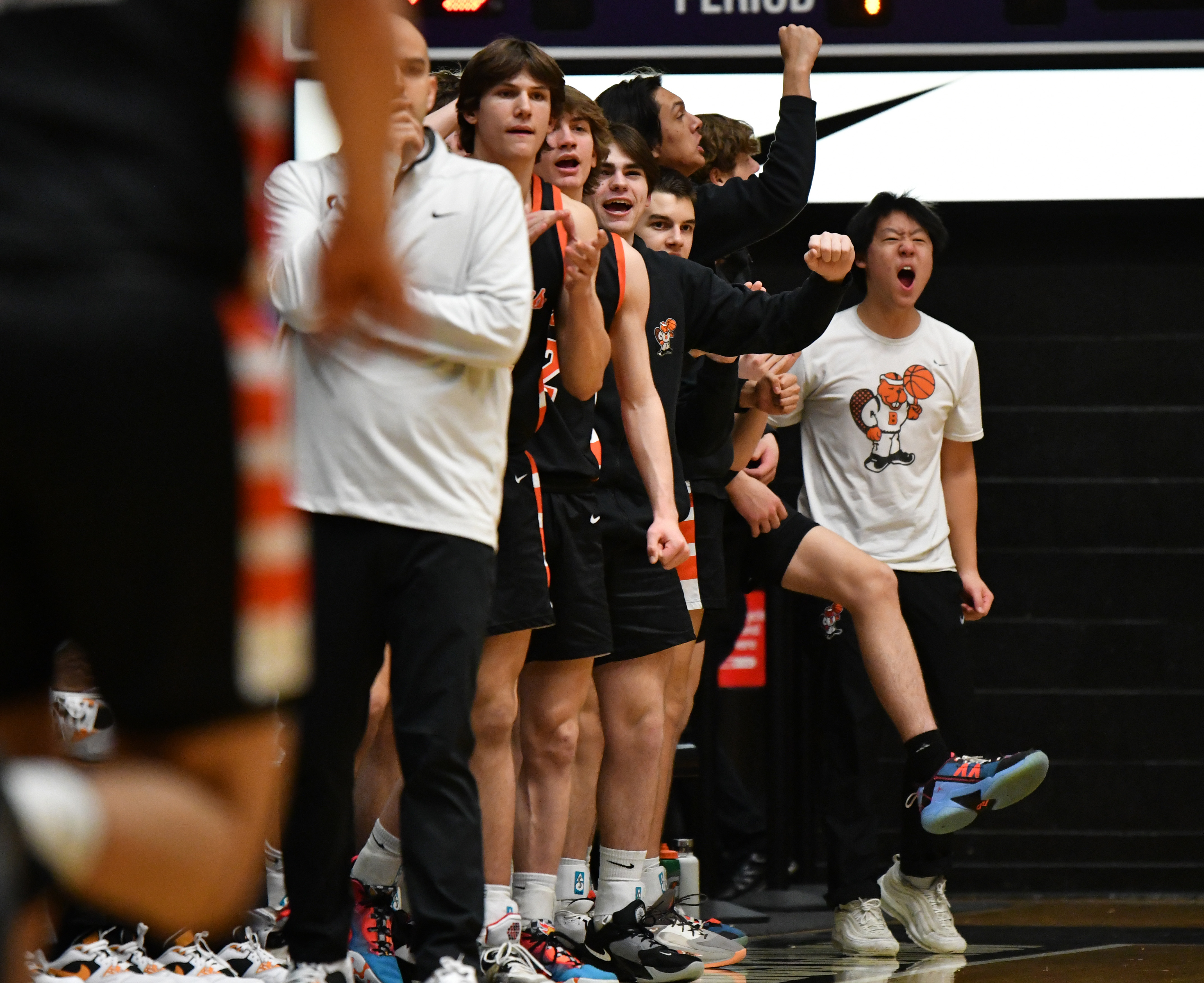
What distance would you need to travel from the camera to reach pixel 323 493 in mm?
2697

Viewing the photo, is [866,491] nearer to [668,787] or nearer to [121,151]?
[668,787]

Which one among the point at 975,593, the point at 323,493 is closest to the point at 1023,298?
the point at 975,593

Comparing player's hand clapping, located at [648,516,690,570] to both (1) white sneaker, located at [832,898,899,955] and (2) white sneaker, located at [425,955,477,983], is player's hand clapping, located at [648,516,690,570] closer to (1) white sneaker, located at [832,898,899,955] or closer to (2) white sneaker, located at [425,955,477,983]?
(2) white sneaker, located at [425,955,477,983]

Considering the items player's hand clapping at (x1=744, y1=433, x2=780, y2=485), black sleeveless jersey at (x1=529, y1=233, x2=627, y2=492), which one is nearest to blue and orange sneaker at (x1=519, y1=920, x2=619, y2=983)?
black sleeveless jersey at (x1=529, y1=233, x2=627, y2=492)

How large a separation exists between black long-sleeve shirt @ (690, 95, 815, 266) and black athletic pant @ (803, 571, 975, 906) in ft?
3.70

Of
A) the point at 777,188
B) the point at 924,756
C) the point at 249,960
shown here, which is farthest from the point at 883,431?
the point at 249,960

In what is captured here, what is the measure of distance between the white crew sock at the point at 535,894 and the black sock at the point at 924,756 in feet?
4.13

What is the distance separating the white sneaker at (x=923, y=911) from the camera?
4.51m

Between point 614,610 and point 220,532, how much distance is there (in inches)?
106

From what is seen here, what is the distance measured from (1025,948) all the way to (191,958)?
228 cm

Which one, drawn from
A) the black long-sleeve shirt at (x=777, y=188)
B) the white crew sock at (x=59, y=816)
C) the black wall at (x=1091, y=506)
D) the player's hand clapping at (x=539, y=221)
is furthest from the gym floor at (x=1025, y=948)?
the white crew sock at (x=59, y=816)

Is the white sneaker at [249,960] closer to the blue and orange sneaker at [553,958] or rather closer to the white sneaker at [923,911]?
the blue and orange sneaker at [553,958]

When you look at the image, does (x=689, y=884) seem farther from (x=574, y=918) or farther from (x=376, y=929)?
(x=376, y=929)

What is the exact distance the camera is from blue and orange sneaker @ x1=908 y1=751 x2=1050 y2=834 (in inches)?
158
